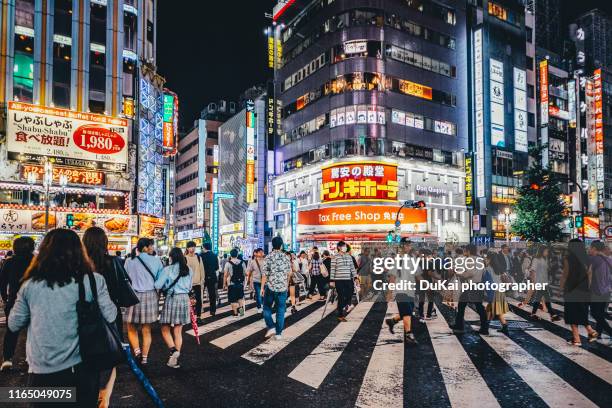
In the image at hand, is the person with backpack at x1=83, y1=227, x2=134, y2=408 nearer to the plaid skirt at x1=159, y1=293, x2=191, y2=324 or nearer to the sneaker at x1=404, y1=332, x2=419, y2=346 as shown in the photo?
the plaid skirt at x1=159, y1=293, x2=191, y2=324

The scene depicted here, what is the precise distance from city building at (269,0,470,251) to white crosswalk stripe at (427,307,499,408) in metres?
28.5

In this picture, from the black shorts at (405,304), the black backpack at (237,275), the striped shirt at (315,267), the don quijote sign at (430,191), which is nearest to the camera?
the black shorts at (405,304)

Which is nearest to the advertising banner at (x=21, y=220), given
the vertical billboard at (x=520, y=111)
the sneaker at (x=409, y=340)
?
the sneaker at (x=409, y=340)

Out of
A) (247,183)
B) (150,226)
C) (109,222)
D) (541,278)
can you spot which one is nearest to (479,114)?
(247,183)

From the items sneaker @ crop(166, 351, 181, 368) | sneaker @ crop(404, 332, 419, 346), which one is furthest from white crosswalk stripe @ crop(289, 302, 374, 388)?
sneaker @ crop(166, 351, 181, 368)

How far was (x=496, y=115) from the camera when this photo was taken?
4653cm

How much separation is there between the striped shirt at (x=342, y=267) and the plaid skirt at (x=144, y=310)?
5.89 metres

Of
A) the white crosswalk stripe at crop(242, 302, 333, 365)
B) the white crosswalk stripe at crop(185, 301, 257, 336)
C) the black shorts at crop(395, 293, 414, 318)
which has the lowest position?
the white crosswalk stripe at crop(185, 301, 257, 336)

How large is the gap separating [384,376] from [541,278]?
29.5 ft

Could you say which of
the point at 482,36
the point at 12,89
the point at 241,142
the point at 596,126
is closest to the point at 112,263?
the point at 12,89

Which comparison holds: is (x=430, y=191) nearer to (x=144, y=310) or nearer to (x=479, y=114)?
(x=479, y=114)

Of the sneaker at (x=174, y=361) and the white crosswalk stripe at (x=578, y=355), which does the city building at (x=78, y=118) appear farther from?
the white crosswalk stripe at (x=578, y=355)

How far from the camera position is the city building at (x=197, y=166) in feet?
264

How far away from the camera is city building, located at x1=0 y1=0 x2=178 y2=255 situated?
33.5 meters
